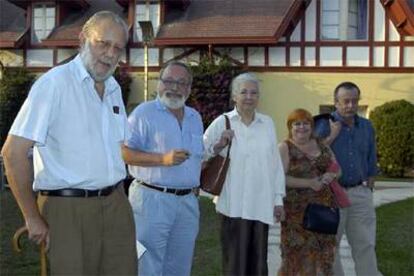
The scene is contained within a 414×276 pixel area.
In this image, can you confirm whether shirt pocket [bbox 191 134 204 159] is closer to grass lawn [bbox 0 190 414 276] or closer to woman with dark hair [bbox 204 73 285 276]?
woman with dark hair [bbox 204 73 285 276]

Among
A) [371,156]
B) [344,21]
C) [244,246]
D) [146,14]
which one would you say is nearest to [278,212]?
[244,246]

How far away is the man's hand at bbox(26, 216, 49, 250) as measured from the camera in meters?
3.35

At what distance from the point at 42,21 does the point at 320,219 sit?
19.1 meters

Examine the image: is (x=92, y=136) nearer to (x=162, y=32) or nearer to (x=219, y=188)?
(x=219, y=188)

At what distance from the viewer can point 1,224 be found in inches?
352

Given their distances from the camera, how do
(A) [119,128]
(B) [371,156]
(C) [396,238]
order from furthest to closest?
1. (C) [396,238]
2. (B) [371,156]
3. (A) [119,128]

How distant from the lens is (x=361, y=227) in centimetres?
584

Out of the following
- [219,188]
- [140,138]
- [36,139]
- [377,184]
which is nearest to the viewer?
[36,139]

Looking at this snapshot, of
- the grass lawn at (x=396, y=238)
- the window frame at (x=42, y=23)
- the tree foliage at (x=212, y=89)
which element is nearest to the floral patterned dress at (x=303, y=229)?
the grass lawn at (x=396, y=238)

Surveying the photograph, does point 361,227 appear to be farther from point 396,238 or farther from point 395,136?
point 395,136

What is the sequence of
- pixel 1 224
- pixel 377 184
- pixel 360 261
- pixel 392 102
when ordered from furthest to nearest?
pixel 392 102
pixel 377 184
pixel 1 224
pixel 360 261

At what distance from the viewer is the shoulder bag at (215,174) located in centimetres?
505

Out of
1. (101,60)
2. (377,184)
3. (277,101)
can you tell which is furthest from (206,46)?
(101,60)

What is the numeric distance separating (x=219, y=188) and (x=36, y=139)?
6.73 ft
